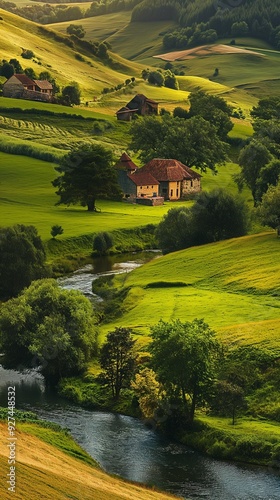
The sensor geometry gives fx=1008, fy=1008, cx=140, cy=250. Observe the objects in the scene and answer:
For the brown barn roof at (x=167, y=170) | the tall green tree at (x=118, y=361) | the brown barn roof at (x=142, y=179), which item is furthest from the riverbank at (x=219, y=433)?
the brown barn roof at (x=167, y=170)

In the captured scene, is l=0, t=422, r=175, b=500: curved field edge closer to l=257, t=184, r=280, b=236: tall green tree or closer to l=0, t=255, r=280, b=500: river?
l=0, t=255, r=280, b=500: river

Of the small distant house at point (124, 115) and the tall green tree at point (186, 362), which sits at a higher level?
the small distant house at point (124, 115)

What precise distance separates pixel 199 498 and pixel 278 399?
13.0m

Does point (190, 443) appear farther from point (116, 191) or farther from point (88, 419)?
point (116, 191)

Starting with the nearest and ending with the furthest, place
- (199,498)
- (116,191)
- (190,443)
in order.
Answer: (199,498) < (190,443) < (116,191)

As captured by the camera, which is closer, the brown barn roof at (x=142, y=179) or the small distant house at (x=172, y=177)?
the brown barn roof at (x=142, y=179)

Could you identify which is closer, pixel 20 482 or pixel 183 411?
pixel 20 482

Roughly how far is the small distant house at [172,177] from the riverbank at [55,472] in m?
89.2

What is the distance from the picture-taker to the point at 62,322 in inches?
2889

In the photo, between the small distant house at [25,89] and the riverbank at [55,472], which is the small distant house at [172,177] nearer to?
the small distant house at [25,89]

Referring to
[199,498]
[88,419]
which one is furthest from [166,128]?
[199,498]

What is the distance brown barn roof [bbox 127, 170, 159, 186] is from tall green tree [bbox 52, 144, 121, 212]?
8026mm

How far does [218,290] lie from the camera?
88250mm

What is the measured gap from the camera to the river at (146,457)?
54.5 m
